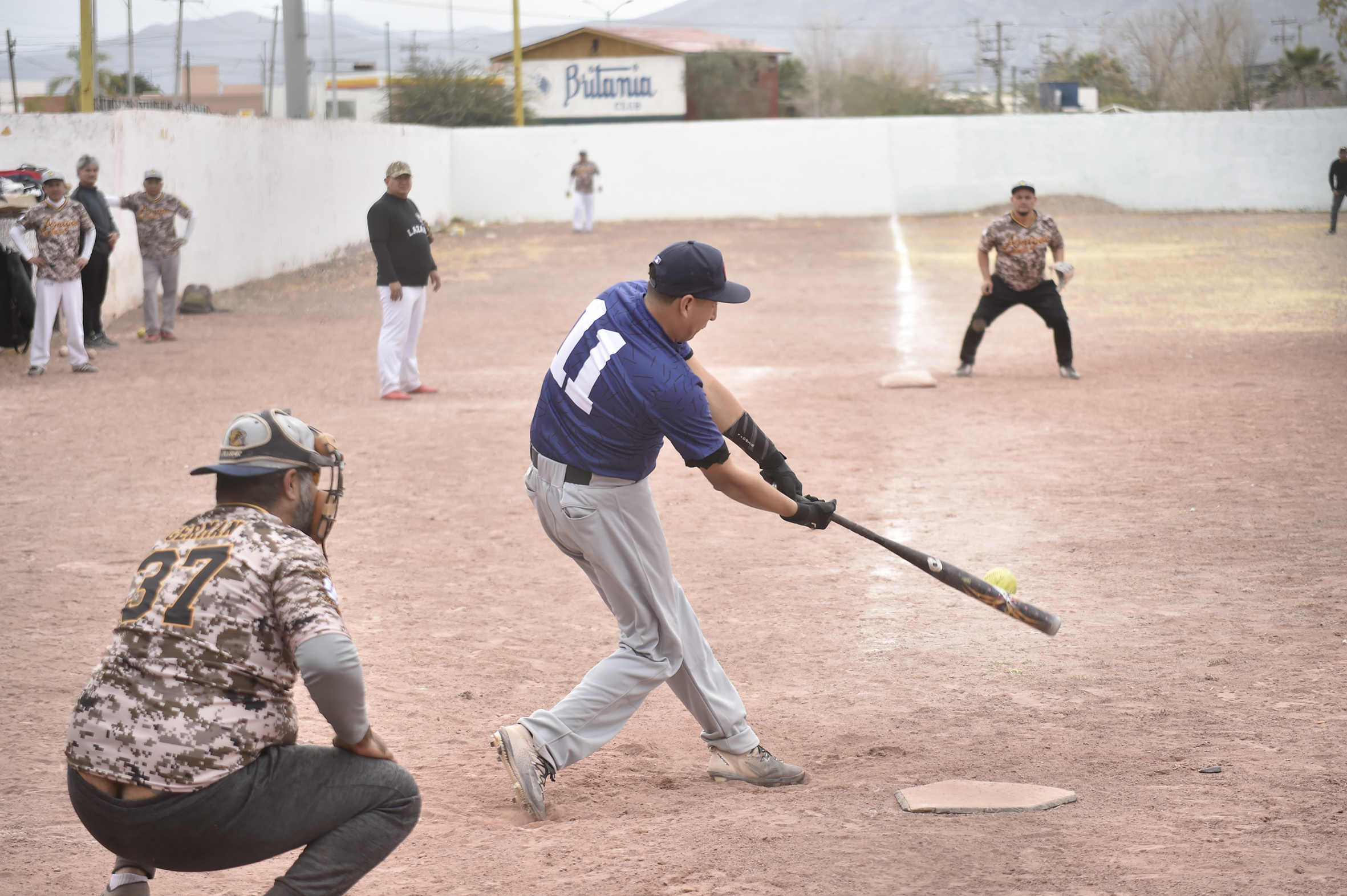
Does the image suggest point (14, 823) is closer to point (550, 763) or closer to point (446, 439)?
point (550, 763)

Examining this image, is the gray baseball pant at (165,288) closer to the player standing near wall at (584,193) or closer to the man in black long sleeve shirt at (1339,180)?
the player standing near wall at (584,193)

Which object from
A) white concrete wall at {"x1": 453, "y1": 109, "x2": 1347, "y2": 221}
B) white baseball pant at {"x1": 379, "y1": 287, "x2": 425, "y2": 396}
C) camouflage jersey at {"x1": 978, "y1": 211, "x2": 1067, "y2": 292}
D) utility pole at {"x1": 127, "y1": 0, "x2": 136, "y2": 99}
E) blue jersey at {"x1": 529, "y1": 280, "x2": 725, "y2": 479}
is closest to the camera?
blue jersey at {"x1": 529, "y1": 280, "x2": 725, "y2": 479}

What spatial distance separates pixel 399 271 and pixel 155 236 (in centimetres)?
571

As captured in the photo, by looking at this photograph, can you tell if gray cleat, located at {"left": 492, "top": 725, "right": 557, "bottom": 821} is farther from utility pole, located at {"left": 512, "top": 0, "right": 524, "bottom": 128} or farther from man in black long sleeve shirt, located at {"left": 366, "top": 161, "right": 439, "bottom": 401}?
utility pole, located at {"left": 512, "top": 0, "right": 524, "bottom": 128}

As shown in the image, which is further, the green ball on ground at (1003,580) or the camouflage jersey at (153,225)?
the camouflage jersey at (153,225)

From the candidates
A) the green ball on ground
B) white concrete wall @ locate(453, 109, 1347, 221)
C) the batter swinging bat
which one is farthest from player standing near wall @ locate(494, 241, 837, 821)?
white concrete wall @ locate(453, 109, 1347, 221)

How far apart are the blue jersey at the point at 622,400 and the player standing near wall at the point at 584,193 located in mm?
30046

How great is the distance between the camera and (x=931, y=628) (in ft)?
20.9

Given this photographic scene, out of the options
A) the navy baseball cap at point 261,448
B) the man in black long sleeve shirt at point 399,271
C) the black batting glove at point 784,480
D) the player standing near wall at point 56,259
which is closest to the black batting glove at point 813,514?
the black batting glove at point 784,480

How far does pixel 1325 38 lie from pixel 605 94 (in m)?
178

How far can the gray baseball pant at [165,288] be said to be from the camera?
1636 centimetres

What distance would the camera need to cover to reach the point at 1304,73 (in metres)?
51.9

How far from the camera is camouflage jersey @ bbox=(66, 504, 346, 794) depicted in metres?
2.88

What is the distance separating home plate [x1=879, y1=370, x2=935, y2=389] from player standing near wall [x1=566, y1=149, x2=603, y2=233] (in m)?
Result: 21.8
